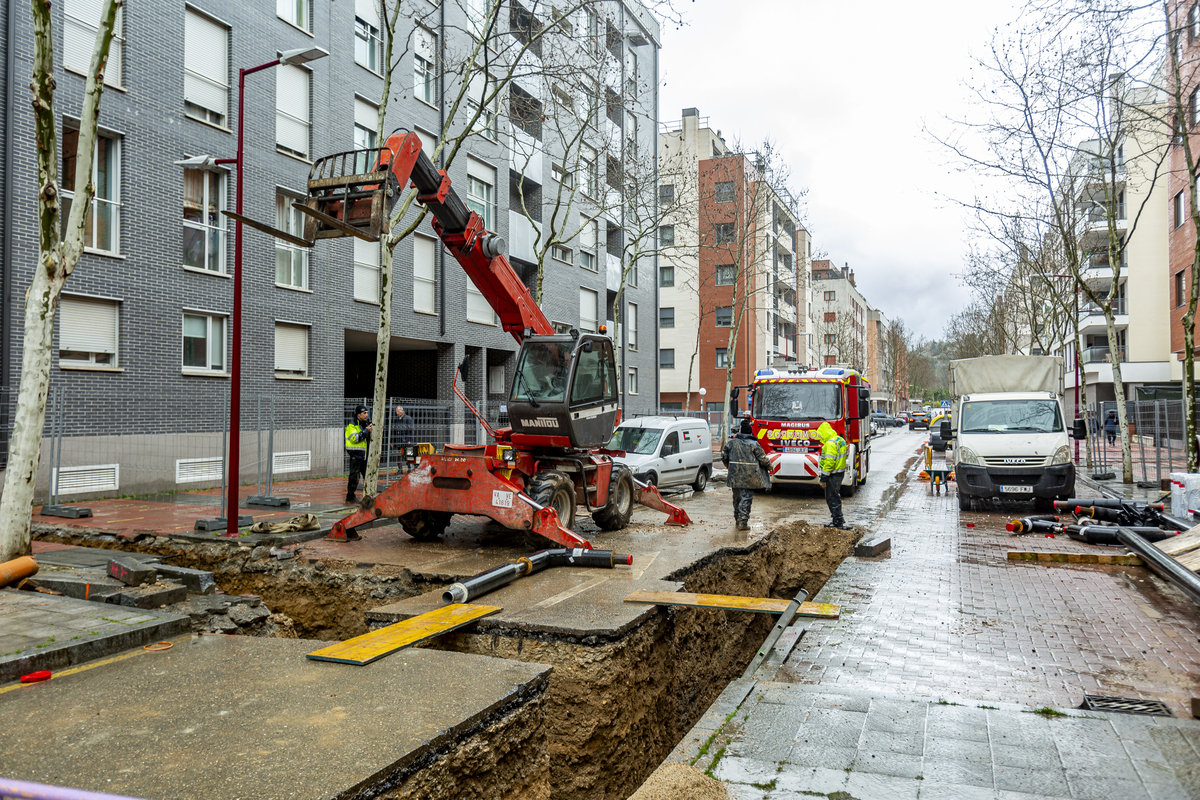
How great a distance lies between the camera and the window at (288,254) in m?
18.7

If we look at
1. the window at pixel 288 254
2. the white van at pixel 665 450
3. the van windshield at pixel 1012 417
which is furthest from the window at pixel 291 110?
the van windshield at pixel 1012 417

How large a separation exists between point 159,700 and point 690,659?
4.31 m

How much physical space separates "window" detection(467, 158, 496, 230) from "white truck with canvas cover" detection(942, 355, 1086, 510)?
15.6 metres

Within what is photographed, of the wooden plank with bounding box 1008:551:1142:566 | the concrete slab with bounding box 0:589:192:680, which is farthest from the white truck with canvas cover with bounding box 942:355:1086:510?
the concrete slab with bounding box 0:589:192:680

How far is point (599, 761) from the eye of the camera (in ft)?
17.6

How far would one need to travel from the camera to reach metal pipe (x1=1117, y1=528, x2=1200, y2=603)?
20.2ft

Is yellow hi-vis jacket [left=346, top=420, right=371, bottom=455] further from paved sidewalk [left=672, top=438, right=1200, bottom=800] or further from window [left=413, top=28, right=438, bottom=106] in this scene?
window [left=413, top=28, right=438, bottom=106]

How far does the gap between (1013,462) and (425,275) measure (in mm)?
16499

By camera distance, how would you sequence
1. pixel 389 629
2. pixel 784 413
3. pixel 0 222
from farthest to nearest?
Result: pixel 784 413, pixel 0 222, pixel 389 629

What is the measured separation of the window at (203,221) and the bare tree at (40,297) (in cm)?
933

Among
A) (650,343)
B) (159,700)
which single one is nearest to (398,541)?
(159,700)

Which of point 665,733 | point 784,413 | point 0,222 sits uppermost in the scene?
point 0,222

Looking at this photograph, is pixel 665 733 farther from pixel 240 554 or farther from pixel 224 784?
pixel 240 554

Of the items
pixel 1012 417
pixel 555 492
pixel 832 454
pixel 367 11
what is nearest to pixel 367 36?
pixel 367 11
